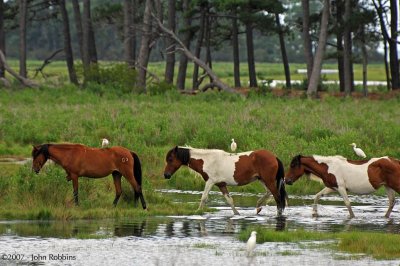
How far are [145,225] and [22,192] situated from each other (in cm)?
298

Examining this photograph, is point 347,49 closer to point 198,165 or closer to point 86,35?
point 86,35

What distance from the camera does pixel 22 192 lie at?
61.3ft

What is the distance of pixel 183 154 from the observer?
19219mm

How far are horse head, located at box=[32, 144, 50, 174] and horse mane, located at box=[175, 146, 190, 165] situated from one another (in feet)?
8.48

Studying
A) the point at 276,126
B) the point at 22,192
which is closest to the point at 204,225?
the point at 22,192

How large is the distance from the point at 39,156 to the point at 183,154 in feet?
9.38

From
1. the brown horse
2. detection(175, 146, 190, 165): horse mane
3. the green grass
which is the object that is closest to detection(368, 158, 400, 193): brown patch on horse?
the green grass

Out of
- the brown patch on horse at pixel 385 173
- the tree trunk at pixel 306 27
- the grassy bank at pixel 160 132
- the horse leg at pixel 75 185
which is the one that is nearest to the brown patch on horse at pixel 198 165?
the grassy bank at pixel 160 132

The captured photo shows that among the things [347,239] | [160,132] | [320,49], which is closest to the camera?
[347,239]

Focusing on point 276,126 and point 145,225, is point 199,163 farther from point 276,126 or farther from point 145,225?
point 276,126

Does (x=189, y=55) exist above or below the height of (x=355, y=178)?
above

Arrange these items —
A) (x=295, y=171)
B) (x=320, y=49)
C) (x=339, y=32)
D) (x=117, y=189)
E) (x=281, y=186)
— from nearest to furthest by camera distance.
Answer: (x=117, y=189), (x=281, y=186), (x=295, y=171), (x=320, y=49), (x=339, y=32)

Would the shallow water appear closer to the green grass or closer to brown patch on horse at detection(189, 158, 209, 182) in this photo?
the green grass

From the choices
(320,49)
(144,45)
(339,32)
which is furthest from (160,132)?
(339,32)
